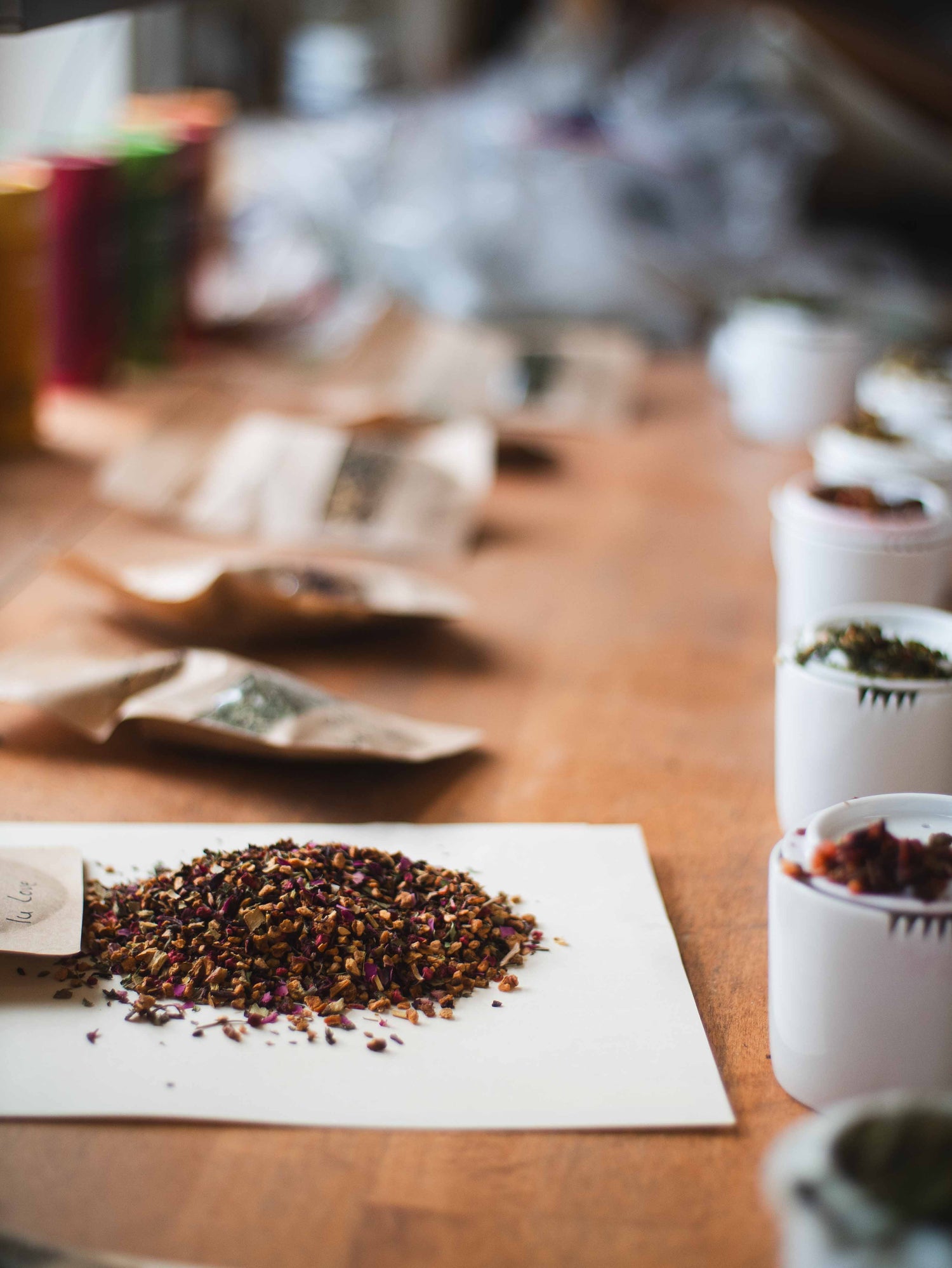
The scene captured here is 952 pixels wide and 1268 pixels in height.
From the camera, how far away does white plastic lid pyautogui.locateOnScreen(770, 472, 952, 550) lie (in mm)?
992

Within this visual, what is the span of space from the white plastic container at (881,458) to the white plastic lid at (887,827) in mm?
568

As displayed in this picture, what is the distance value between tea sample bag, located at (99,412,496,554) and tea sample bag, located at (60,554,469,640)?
193mm

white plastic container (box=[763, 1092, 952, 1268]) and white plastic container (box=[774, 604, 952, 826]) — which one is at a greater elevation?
white plastic container (box=[763, 1092, 952, 1268])

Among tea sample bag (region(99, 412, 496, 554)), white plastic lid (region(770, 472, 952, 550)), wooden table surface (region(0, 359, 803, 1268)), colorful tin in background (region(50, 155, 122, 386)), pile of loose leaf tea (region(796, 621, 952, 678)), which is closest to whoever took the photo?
wooden table surface (region(0, 359, 803, 1268))

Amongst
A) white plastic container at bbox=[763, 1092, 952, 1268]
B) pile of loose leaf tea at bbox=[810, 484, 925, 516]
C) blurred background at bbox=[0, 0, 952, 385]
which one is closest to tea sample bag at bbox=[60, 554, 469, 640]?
pile of loose leaf tea at bbox=[810, 484, 925, 516]

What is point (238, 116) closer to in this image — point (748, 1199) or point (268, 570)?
point (268, 570)

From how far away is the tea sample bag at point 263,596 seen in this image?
3.33 feet

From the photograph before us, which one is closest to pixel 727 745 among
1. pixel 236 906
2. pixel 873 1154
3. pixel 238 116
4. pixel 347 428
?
pixel 236 906

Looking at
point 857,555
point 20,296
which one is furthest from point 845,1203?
point 20,296

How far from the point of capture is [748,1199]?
1.75ft

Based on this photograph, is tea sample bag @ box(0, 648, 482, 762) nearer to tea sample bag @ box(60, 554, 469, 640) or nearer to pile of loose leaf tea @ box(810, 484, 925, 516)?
tea sample bag @ box(60, 554, 469, 640)

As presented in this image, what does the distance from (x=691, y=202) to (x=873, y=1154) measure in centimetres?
184

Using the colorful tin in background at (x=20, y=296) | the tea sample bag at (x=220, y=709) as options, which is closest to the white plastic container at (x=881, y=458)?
the tea sample bag at (x=220, y=709)

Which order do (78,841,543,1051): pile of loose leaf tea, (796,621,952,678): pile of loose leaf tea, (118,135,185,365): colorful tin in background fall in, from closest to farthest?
(78,841,543,1051): pile of loose leaf tea → (796,621,952,678): pile of loose leaf tea → (118,135,185,365): colorful tin in background
